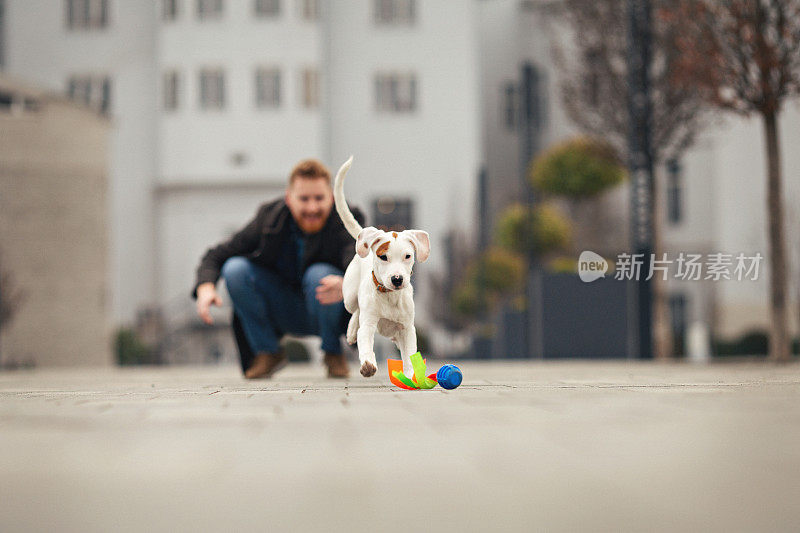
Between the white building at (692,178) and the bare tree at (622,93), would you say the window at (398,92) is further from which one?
the bare tree at (622,93)

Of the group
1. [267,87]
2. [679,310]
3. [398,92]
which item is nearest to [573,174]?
[679,310]

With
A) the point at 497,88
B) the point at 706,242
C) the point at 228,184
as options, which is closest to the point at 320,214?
the point at 228,184

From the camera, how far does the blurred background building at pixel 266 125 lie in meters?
35.2

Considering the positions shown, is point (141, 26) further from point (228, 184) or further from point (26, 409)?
point (26, 409)

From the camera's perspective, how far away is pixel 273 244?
7586mm

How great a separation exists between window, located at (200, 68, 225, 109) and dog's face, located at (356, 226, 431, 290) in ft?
100

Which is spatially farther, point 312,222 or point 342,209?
point 312,222

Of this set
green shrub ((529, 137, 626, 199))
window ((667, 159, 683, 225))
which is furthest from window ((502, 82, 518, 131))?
green shrub ((529, 137, 626, 199))

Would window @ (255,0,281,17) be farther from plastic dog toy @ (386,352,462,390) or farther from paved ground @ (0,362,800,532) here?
paved ground @ (0,362,800,532)

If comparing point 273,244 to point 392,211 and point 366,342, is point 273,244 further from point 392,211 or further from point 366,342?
point 392,211

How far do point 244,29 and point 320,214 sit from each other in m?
29.4

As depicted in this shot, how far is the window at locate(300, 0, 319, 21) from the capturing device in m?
35.7

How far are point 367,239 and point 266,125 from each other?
30.2 meters

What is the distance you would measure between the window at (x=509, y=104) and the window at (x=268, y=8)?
31.5 feet
